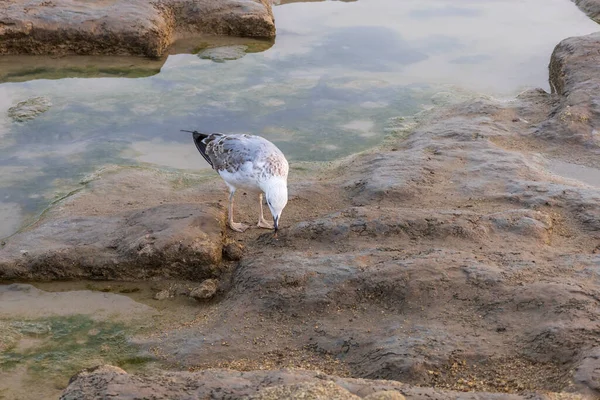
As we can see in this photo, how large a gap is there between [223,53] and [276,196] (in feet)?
17.9

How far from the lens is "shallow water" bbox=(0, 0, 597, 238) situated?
25.1ft

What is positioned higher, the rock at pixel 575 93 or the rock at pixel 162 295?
the rock at pixel 575 93

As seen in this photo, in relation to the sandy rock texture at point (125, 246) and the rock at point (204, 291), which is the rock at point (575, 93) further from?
the rock at point (204, 291)

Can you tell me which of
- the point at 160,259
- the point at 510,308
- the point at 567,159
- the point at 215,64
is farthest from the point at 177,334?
the point at 215,64

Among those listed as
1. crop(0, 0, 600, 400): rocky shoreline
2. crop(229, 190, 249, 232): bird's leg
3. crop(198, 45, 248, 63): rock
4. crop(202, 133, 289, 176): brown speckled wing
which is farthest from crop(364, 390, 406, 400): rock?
crop(198, 45, 248, 63): rock

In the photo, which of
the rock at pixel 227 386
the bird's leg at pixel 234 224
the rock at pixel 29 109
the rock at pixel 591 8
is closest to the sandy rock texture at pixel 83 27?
the rock at pixel 29 109

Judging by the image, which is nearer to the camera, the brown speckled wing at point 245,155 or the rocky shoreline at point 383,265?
the rocky shoreline at point 383,265

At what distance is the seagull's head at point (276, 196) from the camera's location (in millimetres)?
5543

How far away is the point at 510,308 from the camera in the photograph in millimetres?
4371

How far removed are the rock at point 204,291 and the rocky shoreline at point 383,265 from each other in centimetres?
8

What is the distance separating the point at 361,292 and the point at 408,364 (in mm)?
879

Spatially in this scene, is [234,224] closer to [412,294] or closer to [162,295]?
[162,295]

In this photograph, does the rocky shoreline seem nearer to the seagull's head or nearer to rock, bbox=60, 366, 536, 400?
rock, bbox=60, 366, 536, 400

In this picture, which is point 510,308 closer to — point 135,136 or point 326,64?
point 135,136
